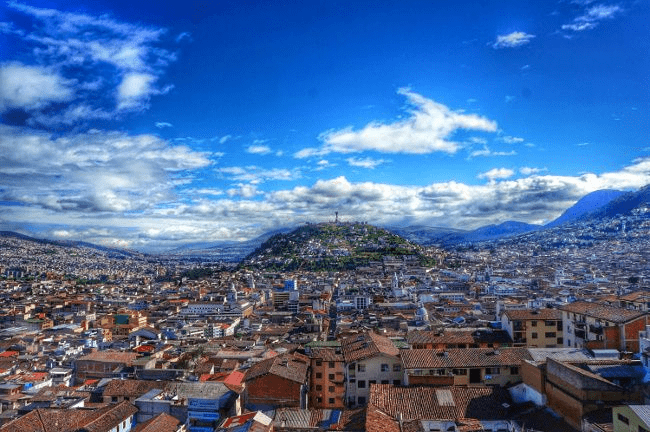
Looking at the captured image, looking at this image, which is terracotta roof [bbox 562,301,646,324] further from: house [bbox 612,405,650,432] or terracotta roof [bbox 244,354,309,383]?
terracotta roof [bbox 244,354,309,383]

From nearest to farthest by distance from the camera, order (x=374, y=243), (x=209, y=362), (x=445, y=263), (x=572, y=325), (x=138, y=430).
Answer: (x=138, y=430) → (x=572, y=325) → (x=209, y=362) → (x=445, y=263) → (x=374, y=243)

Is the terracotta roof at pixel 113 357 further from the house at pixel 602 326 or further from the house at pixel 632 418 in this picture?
the house at pixel 632 418

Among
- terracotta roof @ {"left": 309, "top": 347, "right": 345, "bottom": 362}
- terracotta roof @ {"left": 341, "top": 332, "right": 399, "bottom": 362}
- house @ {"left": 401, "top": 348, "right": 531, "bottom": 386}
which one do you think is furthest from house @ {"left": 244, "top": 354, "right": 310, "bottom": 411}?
house @ {"left": 401, "top": 348, "right": 531, "bottom": 386}

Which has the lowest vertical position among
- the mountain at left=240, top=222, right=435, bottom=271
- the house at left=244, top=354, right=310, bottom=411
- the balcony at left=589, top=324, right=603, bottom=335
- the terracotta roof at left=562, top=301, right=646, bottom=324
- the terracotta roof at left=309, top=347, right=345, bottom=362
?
the house at left=244, top=354, right=310, bottom=411

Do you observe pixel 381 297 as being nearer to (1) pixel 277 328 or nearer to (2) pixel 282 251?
(1) pixel 277 328

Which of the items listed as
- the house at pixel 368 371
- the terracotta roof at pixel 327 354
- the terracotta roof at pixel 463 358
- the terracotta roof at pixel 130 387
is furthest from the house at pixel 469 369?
the terracotta roof at pixel 130 387

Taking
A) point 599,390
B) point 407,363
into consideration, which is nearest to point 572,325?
point 407,363

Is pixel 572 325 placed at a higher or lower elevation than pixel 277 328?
higher
